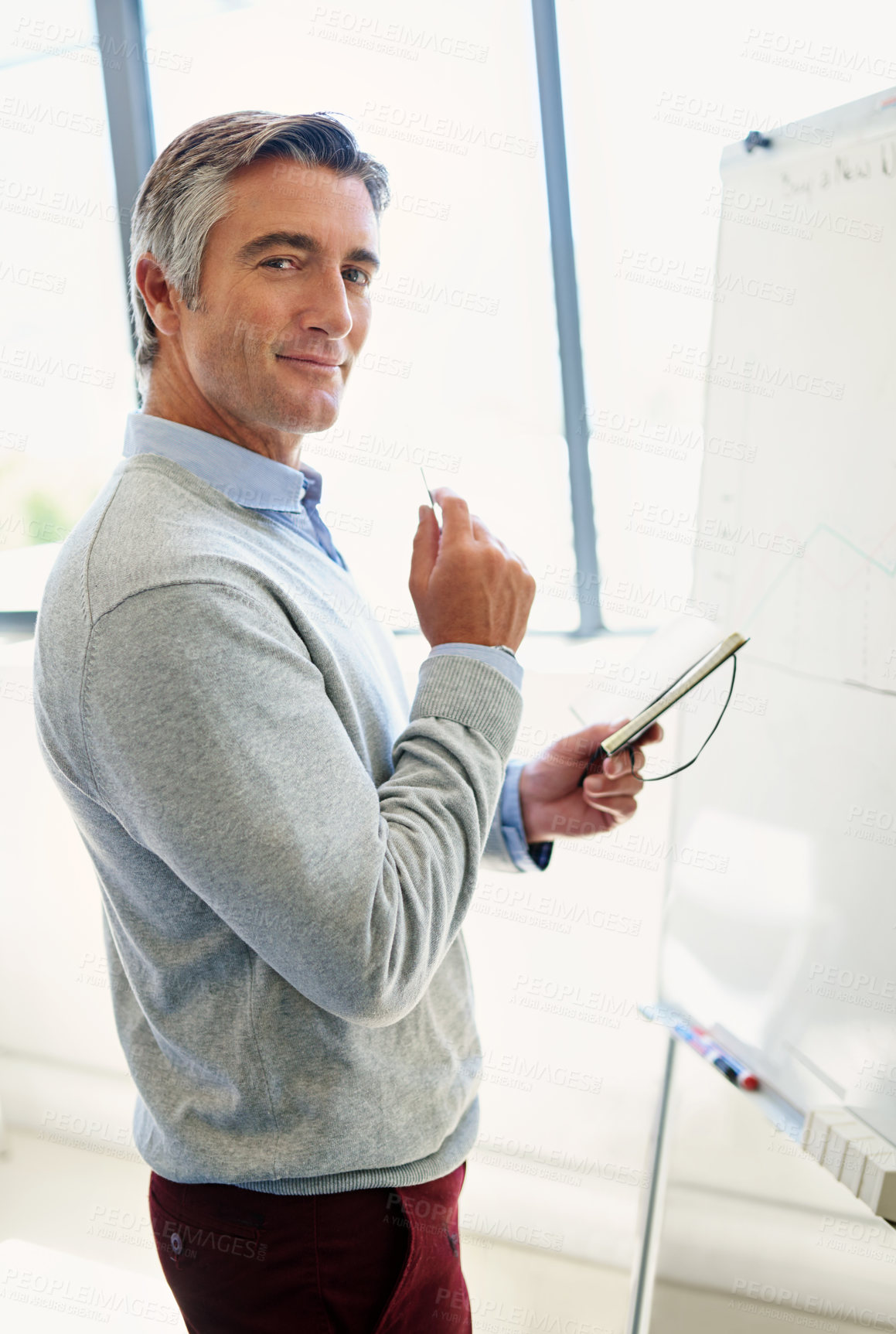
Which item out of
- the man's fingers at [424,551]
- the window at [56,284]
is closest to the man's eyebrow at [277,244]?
the man's fingers at [424,551]

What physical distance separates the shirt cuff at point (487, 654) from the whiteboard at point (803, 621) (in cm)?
45

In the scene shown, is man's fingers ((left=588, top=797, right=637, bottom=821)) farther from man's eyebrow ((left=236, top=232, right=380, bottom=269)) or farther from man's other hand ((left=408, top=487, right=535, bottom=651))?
man's eyebrow ((left=236, top=232, right=380, bottom=269))

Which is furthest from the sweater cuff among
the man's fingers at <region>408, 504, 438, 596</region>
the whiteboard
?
the whiteboard

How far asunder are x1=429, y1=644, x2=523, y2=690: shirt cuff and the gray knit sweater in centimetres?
1

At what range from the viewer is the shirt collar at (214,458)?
91 centimetres

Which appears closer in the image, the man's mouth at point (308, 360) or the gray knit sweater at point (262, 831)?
the gray knit sweater at point (262, 831)

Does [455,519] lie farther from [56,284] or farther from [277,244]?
[56,284]

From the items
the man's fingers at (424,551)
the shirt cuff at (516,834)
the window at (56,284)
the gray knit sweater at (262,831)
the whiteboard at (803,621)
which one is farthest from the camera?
the window at (56,284)

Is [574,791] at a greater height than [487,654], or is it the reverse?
[487,654]

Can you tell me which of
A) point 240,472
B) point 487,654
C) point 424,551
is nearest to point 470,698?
point 487,654

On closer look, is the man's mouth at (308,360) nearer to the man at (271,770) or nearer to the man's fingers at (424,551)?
the man at (271,770)

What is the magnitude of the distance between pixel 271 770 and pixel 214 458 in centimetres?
35

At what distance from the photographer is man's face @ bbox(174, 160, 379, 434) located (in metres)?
0.92

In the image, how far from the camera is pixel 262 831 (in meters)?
0.70
